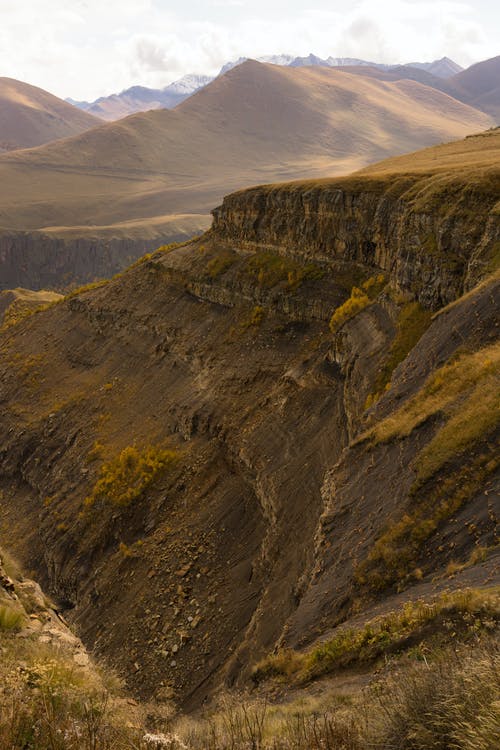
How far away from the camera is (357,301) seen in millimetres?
25531

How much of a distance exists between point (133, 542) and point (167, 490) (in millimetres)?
2916

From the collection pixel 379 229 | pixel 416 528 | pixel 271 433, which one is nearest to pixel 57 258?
pixel 379 229

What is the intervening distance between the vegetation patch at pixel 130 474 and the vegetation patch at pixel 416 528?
678 inches

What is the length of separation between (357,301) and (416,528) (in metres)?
16.0

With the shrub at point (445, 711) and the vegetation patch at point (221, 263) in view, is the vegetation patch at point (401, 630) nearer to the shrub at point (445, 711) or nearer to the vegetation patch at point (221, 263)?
the shrub at point (445, 711)

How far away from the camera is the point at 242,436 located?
84.1 ft

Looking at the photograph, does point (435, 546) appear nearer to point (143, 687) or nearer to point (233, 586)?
point (233, 586)

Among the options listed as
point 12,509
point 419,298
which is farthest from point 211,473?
point 12,509

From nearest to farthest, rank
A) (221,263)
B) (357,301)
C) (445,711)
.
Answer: (445,711), (357,301), (221,263)

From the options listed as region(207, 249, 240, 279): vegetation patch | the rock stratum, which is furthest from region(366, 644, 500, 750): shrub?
region(207, 249, 240, 279): vegetation patch

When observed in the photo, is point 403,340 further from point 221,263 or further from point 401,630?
point 221,263

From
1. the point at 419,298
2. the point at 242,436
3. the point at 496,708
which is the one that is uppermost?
the point at 419,298

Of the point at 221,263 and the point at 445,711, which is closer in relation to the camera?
the point at 445,711

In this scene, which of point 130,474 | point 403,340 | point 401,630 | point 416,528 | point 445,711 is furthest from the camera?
point 130,474
